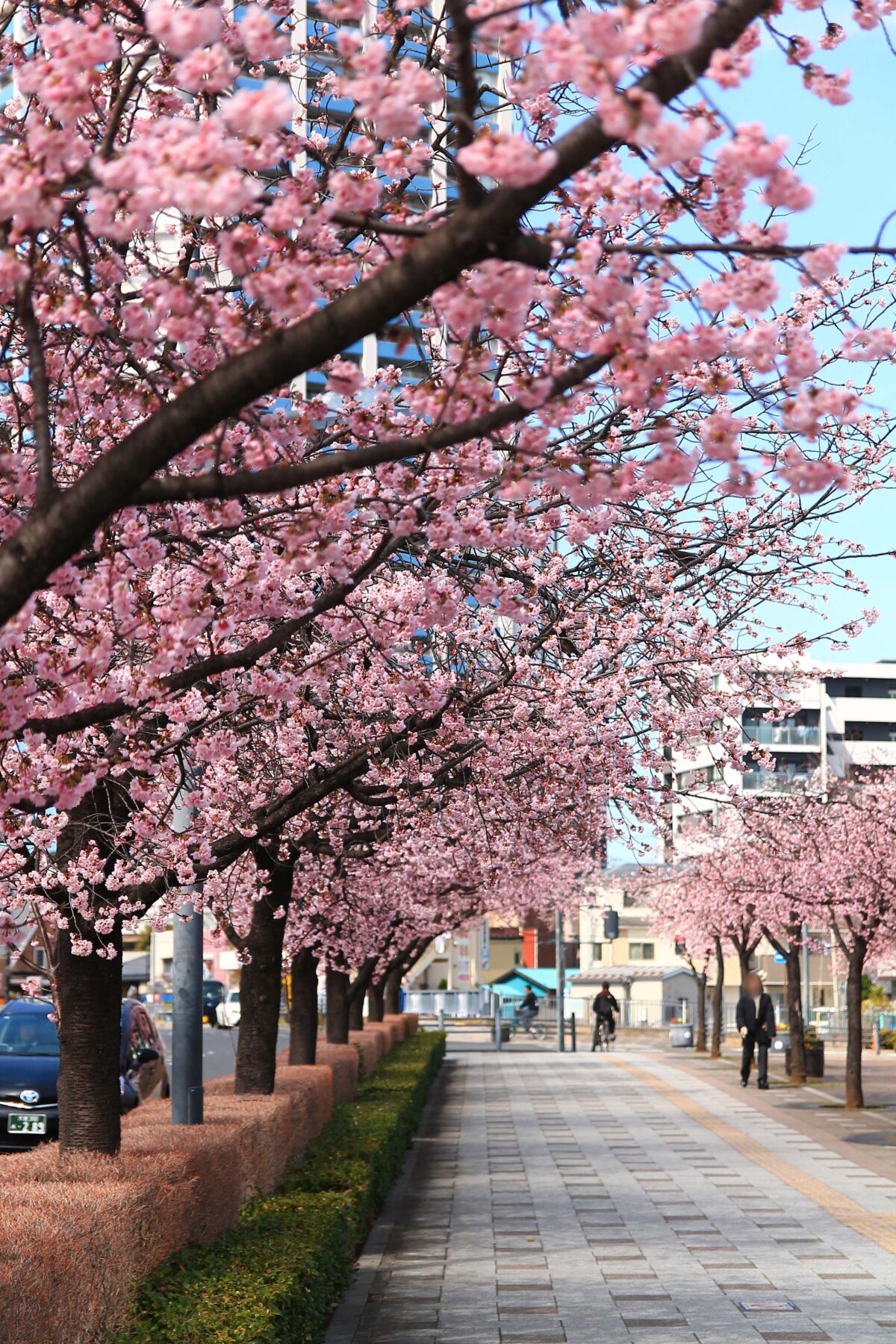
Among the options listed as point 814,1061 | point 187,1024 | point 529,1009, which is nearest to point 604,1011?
point 529,1009

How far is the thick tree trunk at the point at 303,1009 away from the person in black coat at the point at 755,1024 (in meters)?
10.5

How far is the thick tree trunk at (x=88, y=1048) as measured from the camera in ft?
26.4

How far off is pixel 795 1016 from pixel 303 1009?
13.4m

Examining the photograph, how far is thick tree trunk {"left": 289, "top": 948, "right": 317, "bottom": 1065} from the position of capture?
1684 cm

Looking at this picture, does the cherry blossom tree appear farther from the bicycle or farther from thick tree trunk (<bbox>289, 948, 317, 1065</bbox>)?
the bicycle

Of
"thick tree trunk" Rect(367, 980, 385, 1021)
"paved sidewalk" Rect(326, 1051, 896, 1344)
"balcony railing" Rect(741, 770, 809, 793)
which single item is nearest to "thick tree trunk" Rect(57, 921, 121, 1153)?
"paved sidewalk" Rect(326, 1051, 896, 1344)

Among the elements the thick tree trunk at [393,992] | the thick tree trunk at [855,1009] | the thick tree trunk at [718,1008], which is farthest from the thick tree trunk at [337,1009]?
the thick tree trunk at [718,1008]

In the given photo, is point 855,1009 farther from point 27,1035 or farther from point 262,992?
point 262,992

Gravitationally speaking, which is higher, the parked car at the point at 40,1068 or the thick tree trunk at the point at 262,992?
the thick tree trunk at the point at 262,992

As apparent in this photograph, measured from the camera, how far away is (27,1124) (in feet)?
46.5

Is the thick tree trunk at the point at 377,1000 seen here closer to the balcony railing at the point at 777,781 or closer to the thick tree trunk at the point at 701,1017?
the balcony railing at the point at 777,781

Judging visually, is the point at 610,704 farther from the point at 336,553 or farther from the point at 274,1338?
the point at 336,553

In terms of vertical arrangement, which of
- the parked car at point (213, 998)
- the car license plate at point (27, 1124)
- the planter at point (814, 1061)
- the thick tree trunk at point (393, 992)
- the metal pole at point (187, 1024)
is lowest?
the parked car at point (213, 998)

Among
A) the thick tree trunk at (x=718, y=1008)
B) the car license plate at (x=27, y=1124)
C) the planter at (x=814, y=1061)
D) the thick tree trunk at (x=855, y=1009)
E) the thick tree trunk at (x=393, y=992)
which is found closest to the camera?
the car license plate at (x=27, y=1124)
